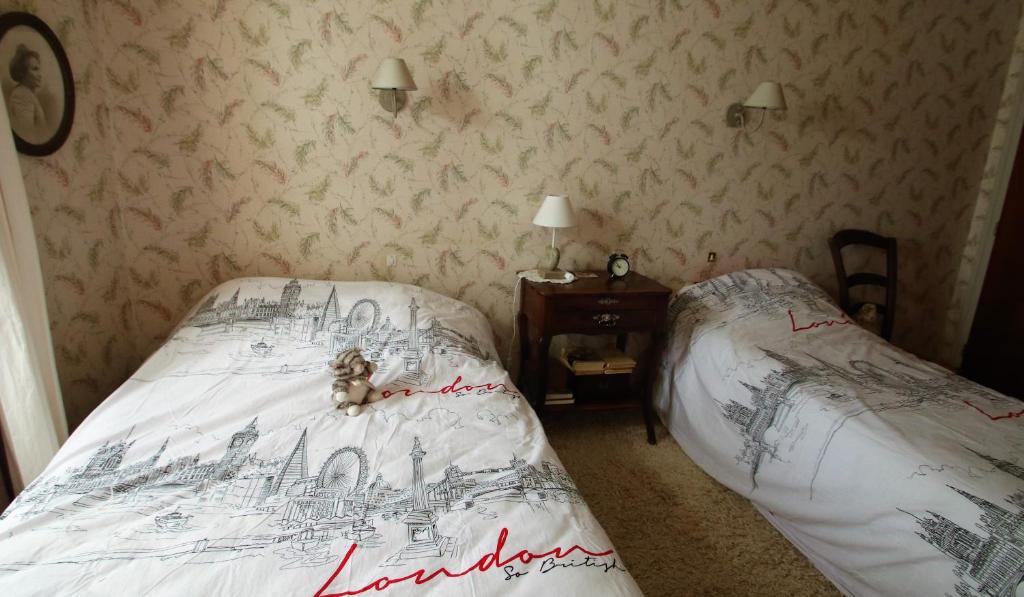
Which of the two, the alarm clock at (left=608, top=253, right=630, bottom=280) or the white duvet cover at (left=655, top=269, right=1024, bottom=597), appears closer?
the white duvet cover at (left=655, top=269, right=1024, bottom=597)

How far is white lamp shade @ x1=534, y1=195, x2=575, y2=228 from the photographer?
229 centimetres

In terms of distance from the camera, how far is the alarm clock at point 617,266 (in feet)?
8.09

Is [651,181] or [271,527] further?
[651,181]

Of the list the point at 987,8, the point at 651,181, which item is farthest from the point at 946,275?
the point at 651,181

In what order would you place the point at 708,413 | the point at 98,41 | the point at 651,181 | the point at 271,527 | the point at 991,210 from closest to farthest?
the point at 271,527 < the point at 98,41 < the point at 708,413 < the point at 651,181 < the point at 991,210

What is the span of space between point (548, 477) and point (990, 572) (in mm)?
1152

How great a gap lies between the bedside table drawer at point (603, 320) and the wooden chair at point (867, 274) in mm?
1251

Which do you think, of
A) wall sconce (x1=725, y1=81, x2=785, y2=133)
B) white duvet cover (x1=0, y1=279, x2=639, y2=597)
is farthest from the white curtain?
wall sconce (x1=725, y1=81, x2=785, y2=133)

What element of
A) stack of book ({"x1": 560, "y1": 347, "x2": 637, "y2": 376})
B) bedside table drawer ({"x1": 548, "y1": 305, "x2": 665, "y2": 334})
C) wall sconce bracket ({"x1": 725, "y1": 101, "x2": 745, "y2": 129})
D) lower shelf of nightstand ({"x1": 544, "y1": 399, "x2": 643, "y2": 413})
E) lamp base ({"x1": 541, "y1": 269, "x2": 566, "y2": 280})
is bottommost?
lower shelf of nightstand ({"x1": 544, "y1": 399, "x2": 643, "y2": 413})

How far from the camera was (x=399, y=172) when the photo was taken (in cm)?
236

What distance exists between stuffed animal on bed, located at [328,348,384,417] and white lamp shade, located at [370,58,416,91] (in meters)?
1.13

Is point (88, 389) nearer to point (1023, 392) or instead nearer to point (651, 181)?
point (651, 181)

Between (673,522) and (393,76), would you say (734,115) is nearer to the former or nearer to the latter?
(393,76)

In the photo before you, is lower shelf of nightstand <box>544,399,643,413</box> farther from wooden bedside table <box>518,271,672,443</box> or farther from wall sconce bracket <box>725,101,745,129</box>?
wall sconce bracket <box>725,101,745,129</box>
